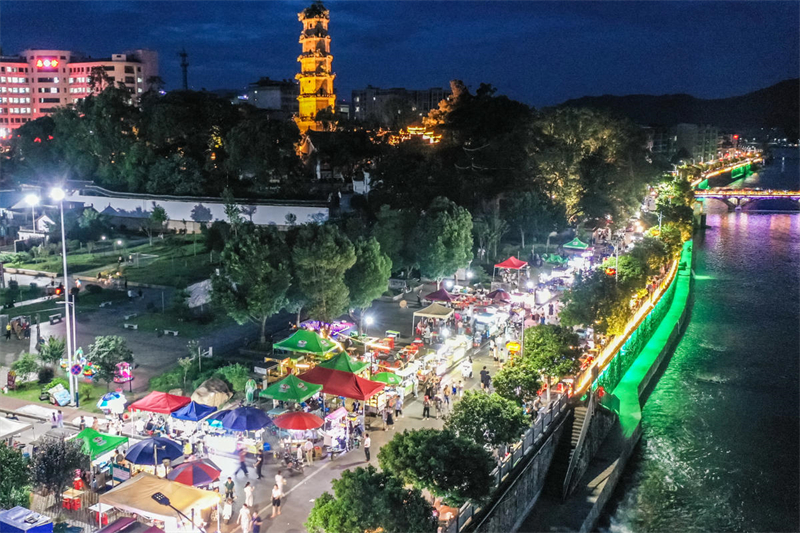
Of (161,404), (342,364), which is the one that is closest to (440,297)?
(342,364)

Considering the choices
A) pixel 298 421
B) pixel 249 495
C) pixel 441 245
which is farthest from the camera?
pixel 441 245

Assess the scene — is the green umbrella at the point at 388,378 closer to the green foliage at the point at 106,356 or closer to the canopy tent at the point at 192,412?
the canopy tent at the point at 192,412

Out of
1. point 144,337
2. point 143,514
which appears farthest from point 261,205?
point 143,514

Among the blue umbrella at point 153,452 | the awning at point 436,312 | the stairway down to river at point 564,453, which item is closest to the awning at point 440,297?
the awning at point 436,312

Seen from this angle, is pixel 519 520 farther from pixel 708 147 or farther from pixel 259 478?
pixel 708 147

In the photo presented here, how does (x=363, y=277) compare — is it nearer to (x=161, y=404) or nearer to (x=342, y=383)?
(x=342, y=383)

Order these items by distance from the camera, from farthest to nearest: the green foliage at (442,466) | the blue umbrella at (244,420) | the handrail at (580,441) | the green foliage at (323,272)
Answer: the green foliage at (323,272) < the handrail at (580,441) < the blue umbrella at (244,420) < the green foliage at (442,466)
